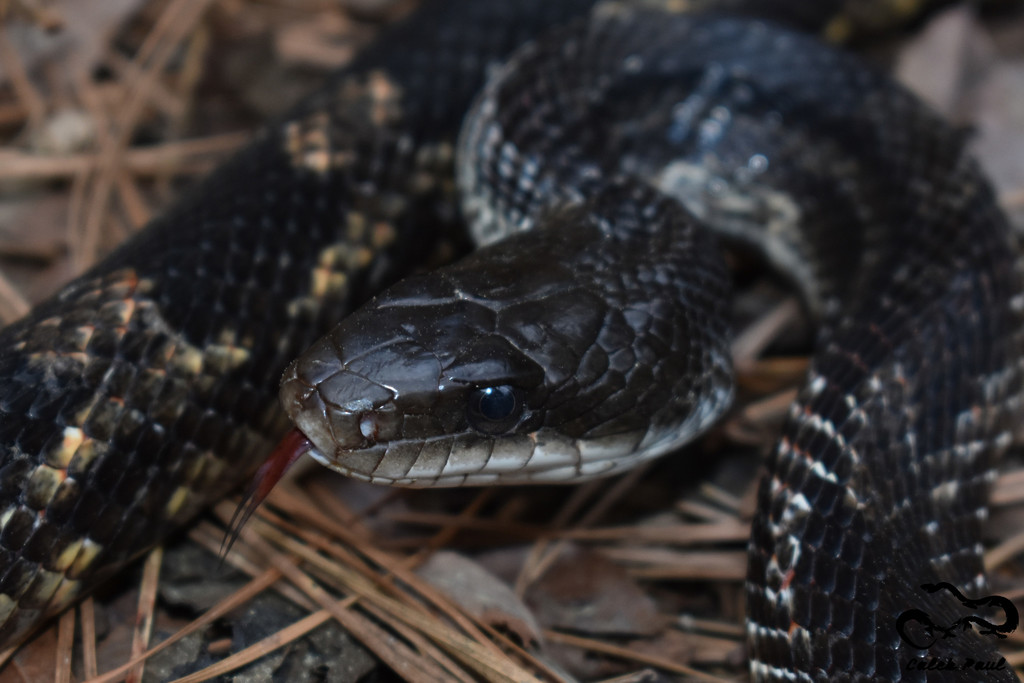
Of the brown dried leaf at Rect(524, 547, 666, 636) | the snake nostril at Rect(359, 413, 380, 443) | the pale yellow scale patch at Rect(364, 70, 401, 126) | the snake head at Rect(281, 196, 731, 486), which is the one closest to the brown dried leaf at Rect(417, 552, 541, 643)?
the brown dried leaf at Rect(524, 547, 666, 636)

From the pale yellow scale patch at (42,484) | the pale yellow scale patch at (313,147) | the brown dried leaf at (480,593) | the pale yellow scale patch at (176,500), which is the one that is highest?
the pale yellow scale patch at (313,147)

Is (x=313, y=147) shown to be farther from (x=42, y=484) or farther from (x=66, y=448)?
(x=42, y=484)

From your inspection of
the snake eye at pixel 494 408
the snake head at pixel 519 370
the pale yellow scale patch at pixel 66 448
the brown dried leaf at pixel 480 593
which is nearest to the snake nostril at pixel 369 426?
the snake head at pixel 519 370

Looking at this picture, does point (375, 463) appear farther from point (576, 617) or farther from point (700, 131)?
point (700, 131)

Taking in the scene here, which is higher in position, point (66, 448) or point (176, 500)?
point (66, 448)

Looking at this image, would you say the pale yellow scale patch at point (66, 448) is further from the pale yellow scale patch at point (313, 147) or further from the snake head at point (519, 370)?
the pale yellow scale patch at point (313, 147)

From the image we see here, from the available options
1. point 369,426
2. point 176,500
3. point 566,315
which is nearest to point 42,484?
point 176,500

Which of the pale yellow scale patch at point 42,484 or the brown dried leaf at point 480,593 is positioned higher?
the pale yellow scale patch at point 42,484

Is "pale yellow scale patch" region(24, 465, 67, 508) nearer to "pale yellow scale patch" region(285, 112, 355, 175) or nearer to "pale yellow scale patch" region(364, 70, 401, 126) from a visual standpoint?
"pale yellow scale patch" region(285, 112, 355, 175)

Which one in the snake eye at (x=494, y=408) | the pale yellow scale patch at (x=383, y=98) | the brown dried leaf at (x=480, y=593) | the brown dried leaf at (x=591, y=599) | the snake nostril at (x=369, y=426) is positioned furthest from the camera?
the pale yellow scale patch at (x=383, y=98)
